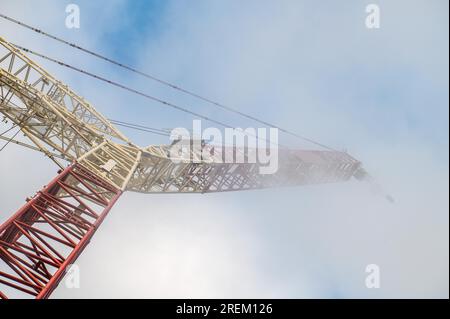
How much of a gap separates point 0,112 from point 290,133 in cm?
2540

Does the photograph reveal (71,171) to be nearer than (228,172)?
Yes

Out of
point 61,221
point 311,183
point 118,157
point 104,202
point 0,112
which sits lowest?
point 61,221

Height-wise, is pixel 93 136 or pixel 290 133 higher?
pixel 290 133

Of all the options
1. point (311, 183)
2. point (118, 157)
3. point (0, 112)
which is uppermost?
point (311, 183)

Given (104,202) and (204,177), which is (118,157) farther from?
(204,177)

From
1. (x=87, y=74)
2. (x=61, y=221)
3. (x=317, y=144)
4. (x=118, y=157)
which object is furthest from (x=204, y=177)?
(x=317, y=144)

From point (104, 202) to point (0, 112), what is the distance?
7.75 m

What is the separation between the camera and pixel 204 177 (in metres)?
27.4
